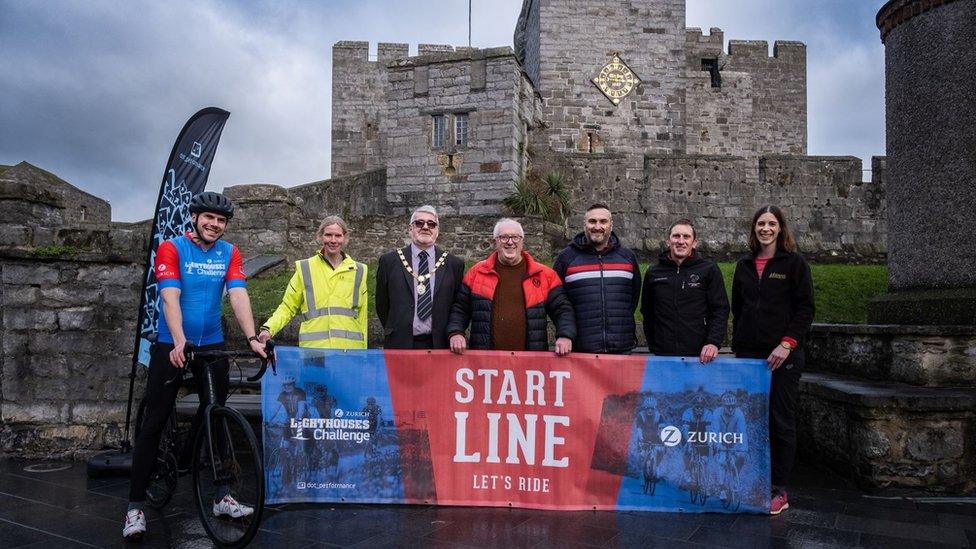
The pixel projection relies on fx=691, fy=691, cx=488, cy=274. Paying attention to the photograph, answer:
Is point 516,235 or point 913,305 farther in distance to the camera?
point 913,305

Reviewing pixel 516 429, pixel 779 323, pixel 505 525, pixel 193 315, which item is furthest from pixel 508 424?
pixel 193 315

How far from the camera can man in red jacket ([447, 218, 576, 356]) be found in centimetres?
488

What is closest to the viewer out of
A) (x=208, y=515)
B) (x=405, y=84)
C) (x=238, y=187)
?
(x=208, y=515)

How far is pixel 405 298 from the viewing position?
5.10 meters

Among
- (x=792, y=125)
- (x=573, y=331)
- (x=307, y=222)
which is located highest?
(x=792, y=125)

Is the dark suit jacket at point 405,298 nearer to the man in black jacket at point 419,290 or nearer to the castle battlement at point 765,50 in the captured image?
the man in black jacket at point 419,290

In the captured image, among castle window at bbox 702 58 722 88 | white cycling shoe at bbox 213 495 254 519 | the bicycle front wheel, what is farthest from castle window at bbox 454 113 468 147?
castle window at bbox 702 58 722 88

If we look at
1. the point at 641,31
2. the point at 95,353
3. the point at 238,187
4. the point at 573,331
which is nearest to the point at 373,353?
the point at 573,331

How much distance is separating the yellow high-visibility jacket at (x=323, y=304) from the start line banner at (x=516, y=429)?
0.21 meters

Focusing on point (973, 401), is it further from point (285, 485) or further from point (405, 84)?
point (405, 84)

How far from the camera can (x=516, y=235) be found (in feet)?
15.9

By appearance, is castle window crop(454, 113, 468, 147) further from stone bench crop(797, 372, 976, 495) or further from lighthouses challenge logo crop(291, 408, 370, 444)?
stone bench crop(797, 372, 976, 495)

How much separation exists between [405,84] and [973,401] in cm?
1593

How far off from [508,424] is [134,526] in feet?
7.58
